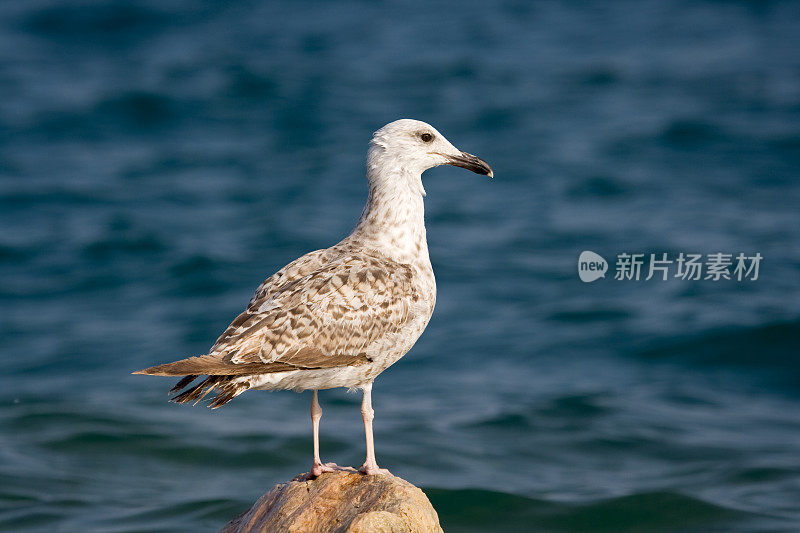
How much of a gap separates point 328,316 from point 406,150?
6.23 feet

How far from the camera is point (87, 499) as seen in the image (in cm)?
1786

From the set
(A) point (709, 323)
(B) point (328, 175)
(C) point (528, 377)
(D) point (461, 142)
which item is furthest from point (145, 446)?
(D) point (461, 142)

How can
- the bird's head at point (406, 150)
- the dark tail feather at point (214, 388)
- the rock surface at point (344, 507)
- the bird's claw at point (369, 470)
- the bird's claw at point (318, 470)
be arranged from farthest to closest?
the bird's head at point (406, 150), the bird's claw at point (318, 470), the bird's claw at point (369, 470), the rock surface at point (344, 507), the dark tail feather at point (214, 388)

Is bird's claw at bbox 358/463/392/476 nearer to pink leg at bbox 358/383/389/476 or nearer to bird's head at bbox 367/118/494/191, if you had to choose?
pink leg at bbox 358/383/389/476

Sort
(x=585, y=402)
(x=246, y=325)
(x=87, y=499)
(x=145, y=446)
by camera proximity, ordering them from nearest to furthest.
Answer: (x=246, y=325) < (x=87, y=499) < (x=145, y=446) < (x=585, y=402)

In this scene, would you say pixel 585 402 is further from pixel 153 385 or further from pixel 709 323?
pixel 153 385

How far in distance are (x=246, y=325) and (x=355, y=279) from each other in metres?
1.08

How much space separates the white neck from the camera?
973 centimetres

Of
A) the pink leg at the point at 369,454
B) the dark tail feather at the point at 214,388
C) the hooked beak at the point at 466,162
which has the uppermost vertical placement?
the hooked beak at the point at 466,162

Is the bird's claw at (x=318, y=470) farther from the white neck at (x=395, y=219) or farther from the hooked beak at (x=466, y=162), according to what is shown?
the hooked beak at (x=466, y=162)

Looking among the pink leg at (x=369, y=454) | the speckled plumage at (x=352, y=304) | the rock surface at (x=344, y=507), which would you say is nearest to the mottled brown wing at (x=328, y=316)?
the speckled plumage at (x=352, y=304)

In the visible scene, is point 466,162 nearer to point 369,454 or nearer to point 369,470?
point 369,454

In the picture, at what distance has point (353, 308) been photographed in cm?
908

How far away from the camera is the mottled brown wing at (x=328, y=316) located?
8.55 meters
